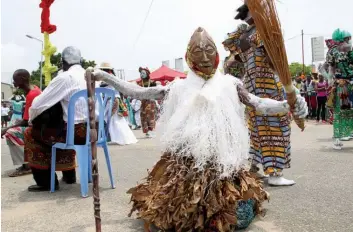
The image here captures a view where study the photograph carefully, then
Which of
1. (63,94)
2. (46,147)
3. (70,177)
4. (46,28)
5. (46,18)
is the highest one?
(46,18)

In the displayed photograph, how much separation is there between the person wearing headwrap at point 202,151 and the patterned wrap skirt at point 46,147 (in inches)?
61.3

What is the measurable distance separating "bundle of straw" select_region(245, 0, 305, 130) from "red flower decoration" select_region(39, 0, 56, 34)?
3302 mm

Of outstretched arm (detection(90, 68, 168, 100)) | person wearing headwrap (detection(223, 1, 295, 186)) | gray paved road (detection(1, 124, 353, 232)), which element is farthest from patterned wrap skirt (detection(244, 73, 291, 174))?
A: outstretched arm (detection(90, 68, 168, 100))

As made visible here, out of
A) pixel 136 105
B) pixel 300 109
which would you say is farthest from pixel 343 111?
pixel 136 105

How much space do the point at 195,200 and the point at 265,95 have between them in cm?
208

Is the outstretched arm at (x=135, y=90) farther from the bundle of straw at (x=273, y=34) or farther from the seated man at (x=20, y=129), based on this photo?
the seated man at (x=20, y=129)

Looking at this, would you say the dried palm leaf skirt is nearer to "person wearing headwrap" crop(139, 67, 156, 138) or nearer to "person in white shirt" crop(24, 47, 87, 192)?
"person in white shirt" crop(24, 47, 87, 192)

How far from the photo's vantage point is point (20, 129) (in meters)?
6.17

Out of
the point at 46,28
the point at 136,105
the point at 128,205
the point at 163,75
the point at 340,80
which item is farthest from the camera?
the point at 163,75

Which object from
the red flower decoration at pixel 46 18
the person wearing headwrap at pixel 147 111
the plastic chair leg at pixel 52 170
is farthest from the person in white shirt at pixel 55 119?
the person wearing headwrap at pixel 147 111

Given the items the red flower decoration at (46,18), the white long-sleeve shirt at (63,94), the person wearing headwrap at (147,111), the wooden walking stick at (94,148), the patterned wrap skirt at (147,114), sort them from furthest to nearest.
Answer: the patterned wrap skirt at (147,114) < the person wearing headwrap at (147,111) < the red flower decoration at (46,18) < the white long-sleeve shirt at (63,94) < the wooden walking stick at (94,148)

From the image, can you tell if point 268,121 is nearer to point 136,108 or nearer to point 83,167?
point 83,167

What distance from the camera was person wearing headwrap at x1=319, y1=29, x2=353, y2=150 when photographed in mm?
6805

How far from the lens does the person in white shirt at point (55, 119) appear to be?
4621 millimetres
